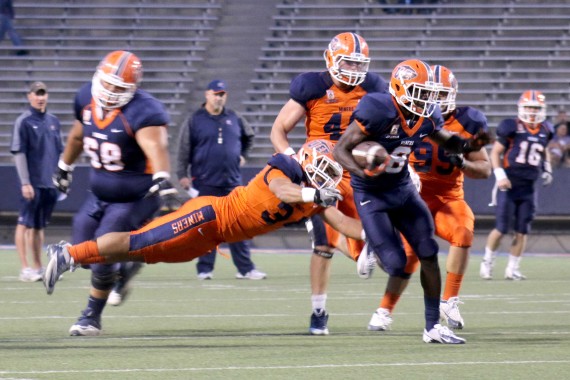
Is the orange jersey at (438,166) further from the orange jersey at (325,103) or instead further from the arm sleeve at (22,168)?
the arm sleeve at (22,168)

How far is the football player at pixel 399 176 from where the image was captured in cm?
754


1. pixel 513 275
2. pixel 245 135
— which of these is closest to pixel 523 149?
pixel 513 275

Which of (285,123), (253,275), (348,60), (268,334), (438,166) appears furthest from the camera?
(253,275)

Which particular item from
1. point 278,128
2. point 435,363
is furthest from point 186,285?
point 435,363

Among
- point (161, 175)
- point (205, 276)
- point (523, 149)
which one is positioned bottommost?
point (205, 276)

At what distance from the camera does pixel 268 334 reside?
798 centimetres

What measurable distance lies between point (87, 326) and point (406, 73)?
246 centimetres

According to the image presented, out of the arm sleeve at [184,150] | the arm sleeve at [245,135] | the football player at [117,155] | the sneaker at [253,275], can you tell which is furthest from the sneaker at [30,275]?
the football player at [117,155]

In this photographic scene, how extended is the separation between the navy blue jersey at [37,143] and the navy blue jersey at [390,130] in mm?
5166

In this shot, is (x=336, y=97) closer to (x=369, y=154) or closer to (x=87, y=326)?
(x=369, y=154)

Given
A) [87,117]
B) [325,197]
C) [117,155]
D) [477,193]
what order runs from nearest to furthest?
[325,197], [117,155], [87,117], [477,193]

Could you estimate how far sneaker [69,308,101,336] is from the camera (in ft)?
25.7

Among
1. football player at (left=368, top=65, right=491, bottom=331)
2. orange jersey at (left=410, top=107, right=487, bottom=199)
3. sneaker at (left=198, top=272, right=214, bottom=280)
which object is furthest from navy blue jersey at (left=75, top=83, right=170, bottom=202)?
sneaker at (left=198, top=272, right=214, bottom=280)

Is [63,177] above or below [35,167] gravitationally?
above
